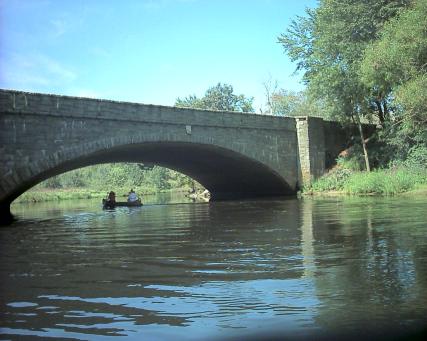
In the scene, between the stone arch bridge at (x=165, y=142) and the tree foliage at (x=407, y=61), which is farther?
the tree foliage at (x=407, y=61)

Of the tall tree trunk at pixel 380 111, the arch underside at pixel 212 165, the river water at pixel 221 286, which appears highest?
the tall tree trunk at pixel 380 111

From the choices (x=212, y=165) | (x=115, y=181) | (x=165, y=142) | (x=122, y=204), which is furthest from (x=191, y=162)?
(x=115, y=181)

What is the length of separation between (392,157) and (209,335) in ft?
85.1

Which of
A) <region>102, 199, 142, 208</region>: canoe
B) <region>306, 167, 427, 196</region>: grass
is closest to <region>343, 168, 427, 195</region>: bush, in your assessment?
<region>306, 167, 427, 196</region>: grass

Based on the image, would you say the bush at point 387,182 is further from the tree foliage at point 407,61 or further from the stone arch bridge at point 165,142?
the stone arch bridge at point 165,142

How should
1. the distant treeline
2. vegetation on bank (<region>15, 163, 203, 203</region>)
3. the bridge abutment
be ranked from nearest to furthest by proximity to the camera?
the bridge abutment
vegetation on bank (<region>15, 163, 203, 203</region>)
the distant treeline

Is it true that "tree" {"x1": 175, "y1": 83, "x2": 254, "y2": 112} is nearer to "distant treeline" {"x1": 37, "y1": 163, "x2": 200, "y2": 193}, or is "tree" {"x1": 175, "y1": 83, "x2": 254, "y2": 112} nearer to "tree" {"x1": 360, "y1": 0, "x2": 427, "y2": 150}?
"distant treeline" {"x1": 37, "y1": 163, "x2": 200, "y2": 193}

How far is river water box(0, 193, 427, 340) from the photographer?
4.45m

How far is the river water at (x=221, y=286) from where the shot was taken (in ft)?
14.6

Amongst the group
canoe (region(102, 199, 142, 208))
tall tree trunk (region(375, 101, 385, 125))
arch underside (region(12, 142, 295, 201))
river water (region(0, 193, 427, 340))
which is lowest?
river water (region(0, 193, 427, 340))

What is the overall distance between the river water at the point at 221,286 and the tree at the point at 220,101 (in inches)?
2201

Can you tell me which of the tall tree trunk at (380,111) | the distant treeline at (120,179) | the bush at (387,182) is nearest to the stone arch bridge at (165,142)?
the tall tree trunk at (380,111)

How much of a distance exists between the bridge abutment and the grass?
0.76m

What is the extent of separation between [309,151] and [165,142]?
10.8 metres
